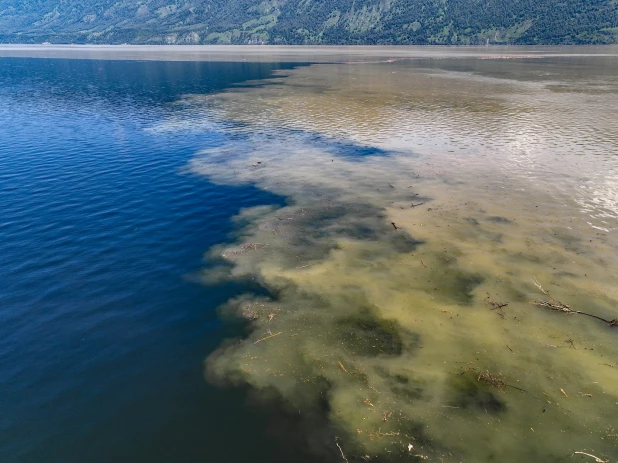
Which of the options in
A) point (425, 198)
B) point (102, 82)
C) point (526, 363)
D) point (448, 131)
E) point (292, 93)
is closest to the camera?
point (526, 363)

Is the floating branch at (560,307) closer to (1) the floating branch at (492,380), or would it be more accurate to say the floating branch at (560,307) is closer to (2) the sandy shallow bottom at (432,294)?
(2) the sandy shallow bottom at (432,294)

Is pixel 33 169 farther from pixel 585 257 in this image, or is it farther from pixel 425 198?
pixel 585 257

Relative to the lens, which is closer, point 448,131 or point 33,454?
point 33,454

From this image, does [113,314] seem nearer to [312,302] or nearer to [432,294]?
[312,302]

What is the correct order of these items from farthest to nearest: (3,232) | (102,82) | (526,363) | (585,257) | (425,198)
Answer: (102,82) < (425,198) < (3,232) < (585,257) < (526,363)

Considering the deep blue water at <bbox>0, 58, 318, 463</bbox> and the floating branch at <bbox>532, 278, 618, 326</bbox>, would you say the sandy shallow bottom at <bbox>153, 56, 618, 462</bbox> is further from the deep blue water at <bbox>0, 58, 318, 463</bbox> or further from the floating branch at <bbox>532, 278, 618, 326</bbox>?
the deep blue water at <bbox>0, 58, 318, 463</bbox>

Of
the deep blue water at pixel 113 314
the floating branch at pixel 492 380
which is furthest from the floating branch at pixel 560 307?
the deep blue water at pixel 113 314

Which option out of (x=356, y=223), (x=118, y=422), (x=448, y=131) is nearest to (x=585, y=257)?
(x=356, y=223)
